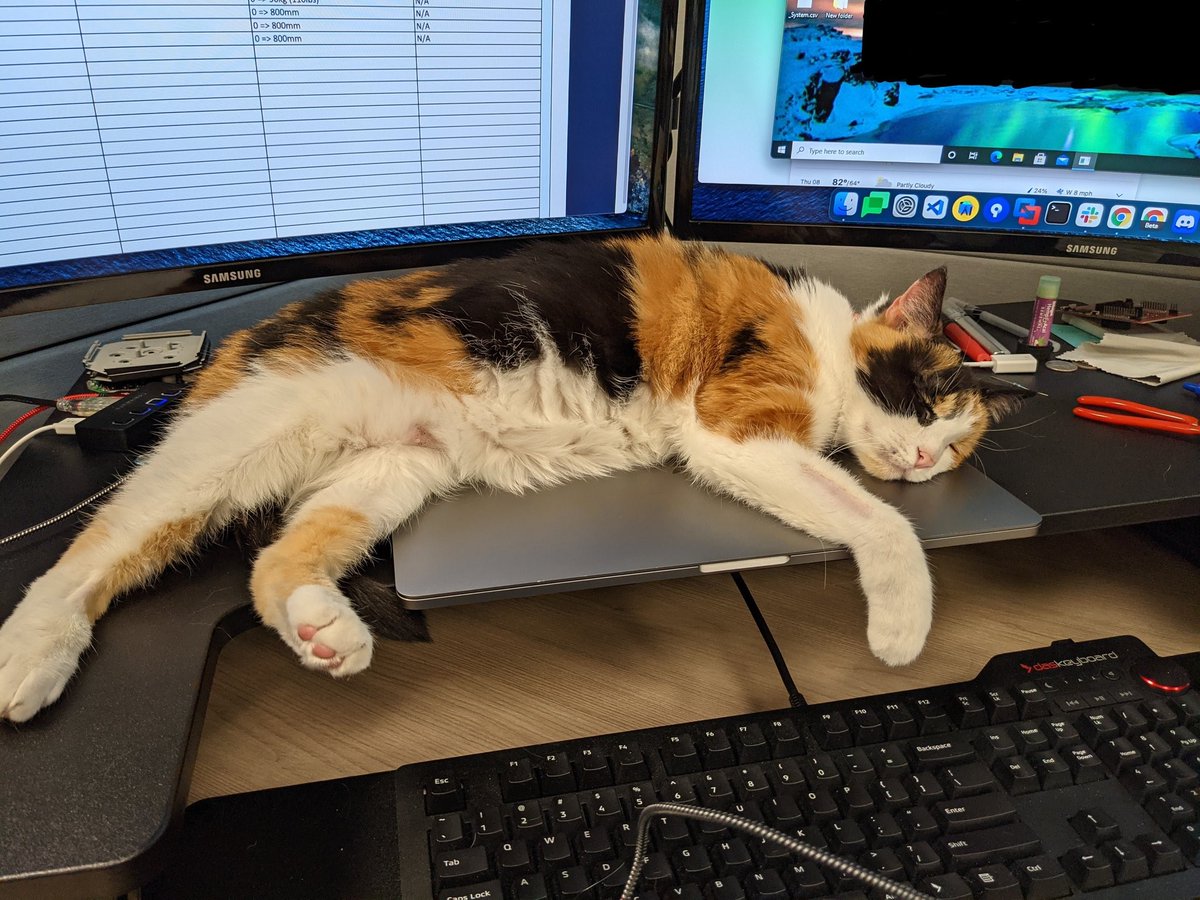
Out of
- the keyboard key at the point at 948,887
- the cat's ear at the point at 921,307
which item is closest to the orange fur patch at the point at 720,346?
the cat's ear at the point at 921,307

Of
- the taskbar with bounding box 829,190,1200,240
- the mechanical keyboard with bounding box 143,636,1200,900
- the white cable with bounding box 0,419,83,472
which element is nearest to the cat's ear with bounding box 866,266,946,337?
the taskbar with bounding box 829,190,1200,240

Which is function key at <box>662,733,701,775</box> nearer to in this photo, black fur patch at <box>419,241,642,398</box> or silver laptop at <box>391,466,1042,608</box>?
silver laptop at <box>391,466,1042,608</box>

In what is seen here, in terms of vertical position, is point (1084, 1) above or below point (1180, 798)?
above

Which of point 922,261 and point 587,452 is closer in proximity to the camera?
point 587,452

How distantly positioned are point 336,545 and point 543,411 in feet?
0.90

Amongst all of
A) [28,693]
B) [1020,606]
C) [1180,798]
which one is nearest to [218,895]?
[28,693]

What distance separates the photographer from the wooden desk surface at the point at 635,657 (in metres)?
0.64

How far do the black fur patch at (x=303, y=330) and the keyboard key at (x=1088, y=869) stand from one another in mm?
752

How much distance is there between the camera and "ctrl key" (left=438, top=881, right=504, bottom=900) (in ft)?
1.55

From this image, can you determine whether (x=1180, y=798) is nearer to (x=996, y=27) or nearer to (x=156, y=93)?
(x=996, y=27)

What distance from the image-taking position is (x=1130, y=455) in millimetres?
777

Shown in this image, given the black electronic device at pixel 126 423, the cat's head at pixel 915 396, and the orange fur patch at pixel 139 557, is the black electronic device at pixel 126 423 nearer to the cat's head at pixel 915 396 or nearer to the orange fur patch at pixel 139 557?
the orange fur patch at pixel 139 557

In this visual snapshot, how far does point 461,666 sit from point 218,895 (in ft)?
0.86

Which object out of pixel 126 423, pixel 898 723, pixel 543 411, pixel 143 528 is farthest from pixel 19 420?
pixel 898 723
